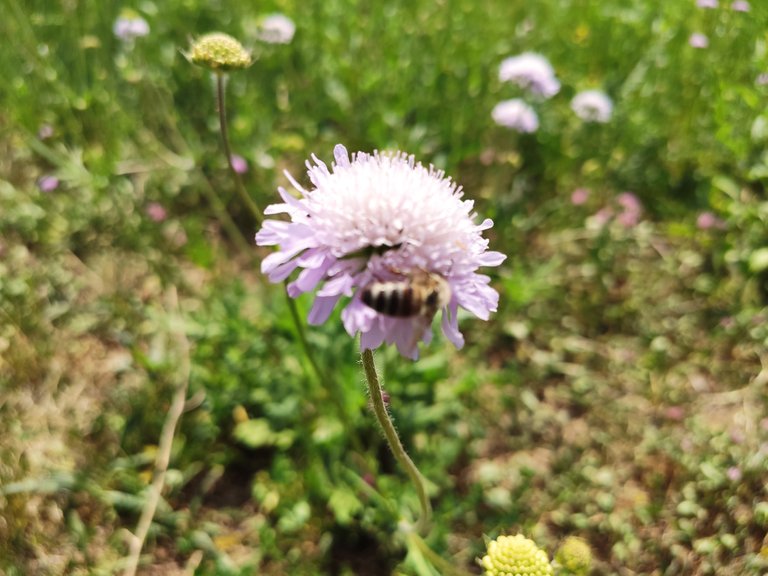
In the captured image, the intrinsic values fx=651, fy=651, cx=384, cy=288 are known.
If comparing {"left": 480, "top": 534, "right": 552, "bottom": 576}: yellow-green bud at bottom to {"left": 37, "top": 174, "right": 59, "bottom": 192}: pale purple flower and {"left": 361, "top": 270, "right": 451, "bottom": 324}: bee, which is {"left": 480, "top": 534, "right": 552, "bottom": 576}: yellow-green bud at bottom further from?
{"left": 37, "top": 174, "right": 59, "bottom": 192}: pale purple flower

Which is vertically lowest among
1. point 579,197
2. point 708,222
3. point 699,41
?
point 579,197

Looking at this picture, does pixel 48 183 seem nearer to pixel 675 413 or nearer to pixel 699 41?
pixel 675 413

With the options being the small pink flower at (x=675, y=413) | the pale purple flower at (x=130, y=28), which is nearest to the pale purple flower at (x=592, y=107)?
the small pink flower at (x=675, y=413)

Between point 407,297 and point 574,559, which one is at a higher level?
point 407,297

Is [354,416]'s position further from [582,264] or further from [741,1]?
[741,1]

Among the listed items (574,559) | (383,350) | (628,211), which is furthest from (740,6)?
(574,559)

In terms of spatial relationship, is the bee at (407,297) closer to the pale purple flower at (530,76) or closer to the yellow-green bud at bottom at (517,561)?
the yellow-green bud at bottom at (517,561)

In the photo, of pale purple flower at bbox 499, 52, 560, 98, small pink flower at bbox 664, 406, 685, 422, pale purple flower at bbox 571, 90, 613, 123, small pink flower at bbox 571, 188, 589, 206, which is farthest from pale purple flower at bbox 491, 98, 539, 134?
small pink flower at bbox 664, 406, 685, 422
